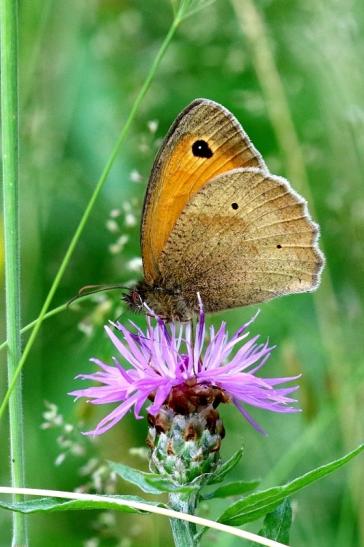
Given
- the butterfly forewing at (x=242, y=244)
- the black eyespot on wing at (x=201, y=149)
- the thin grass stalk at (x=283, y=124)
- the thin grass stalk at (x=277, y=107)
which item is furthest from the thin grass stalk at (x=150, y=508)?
the thin grass stalk at (x=277, y=107)

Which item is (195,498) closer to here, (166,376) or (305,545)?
(166,376)

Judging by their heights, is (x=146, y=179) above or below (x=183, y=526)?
above

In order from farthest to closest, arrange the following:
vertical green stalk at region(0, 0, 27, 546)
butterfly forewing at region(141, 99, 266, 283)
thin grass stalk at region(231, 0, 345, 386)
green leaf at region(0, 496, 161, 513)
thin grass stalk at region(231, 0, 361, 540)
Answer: thin grass stalk at region(231, 0, 345, 386) < thin grass stalk at region(231, 0, 361, 540) < butterfly forewing at region(141, 99, 266, 283) < vertical green stalk at region(0, 0, 27, 546) < green leaf at region(0, 496, 161, 513)

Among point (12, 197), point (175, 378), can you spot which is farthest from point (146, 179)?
point (12, 197)

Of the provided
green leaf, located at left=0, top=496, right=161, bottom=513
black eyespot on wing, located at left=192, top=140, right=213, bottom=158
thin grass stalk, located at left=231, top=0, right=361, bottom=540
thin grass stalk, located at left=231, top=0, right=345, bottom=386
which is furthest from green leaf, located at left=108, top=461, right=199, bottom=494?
thin grass stalk, located at left=231, top=0, right=345, bottom=386

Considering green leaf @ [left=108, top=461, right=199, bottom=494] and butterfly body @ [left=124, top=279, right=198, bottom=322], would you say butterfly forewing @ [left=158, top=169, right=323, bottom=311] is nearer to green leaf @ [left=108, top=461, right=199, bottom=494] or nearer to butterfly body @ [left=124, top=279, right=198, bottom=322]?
butterfly body @ [left=124, top=279, right=198, bottom=322]

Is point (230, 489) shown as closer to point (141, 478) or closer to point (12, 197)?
point (141, 478)

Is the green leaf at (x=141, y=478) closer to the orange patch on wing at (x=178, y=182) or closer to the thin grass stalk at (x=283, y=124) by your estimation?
the orange patch on wing at (x=178, y=182)
